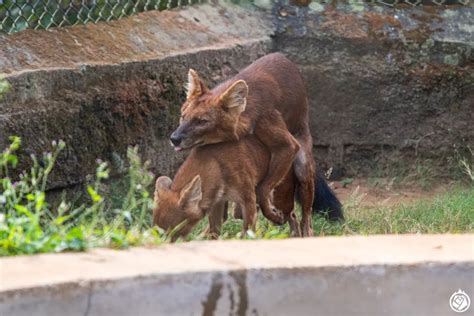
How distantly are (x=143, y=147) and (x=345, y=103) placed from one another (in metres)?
2.35

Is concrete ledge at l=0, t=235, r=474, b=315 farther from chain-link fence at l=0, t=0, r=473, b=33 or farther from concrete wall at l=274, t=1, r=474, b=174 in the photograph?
concrete wall at l=274, t=1, r=474, b=174

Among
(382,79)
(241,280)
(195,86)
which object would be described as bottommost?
(382,79)

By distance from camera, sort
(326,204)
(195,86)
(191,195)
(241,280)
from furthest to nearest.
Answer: (326,204) → (195,86) → (191,195) → (241,280)

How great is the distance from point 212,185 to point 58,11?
1.98 m

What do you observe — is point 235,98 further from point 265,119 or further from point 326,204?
point 326,204

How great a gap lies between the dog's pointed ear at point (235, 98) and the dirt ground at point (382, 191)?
8.73 feet

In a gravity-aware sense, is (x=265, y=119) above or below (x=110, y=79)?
above

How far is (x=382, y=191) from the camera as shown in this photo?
1024cm

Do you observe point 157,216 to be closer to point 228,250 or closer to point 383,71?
point 228,250

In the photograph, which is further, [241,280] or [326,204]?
[326,204]

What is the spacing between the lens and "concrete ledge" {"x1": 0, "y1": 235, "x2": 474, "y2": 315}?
155 inches

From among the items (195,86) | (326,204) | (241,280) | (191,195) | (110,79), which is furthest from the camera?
(326,204)

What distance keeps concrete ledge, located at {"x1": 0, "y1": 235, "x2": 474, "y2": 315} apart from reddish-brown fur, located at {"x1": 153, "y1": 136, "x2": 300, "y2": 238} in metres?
2.61

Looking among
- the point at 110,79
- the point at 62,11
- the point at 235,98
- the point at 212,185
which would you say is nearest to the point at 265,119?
the point at 235,98
